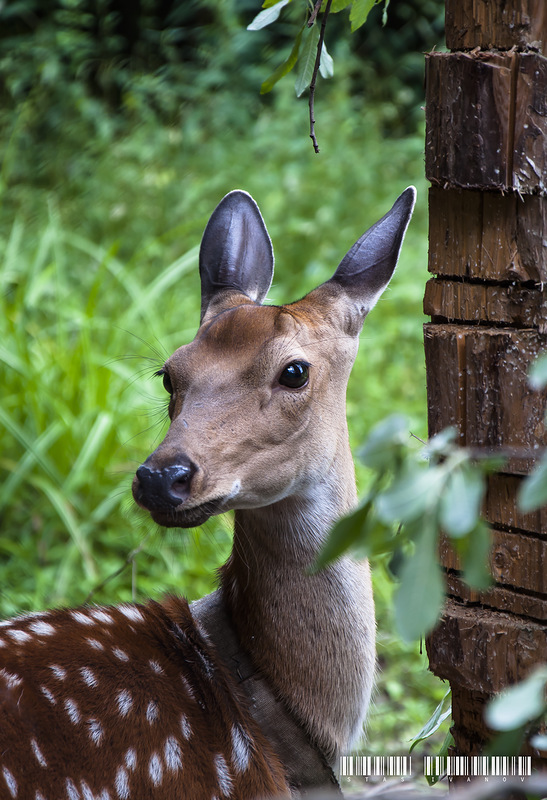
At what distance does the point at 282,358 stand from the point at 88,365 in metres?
2.60

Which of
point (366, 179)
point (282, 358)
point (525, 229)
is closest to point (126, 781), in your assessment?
point (282, 358)

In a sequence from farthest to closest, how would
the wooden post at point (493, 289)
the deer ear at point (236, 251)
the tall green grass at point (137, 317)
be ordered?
the tall green grass at point (137, 317) → the deer ear at point (236, 251) → the wooden post at point (493, 289)

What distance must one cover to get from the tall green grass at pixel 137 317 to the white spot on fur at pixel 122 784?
0.66 meters

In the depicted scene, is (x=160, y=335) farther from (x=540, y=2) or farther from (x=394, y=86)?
(x=394, y=86)

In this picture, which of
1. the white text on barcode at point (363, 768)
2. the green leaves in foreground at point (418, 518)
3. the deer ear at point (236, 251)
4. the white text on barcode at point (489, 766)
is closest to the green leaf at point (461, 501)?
the green leaves in foreground at point (418, 518)

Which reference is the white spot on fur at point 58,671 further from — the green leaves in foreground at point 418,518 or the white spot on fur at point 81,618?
the green leaves in foreground at point 418,518

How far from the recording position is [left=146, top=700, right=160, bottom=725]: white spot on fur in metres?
2.34

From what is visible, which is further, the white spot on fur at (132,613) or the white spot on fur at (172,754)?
the white spot on fur at (132,613)

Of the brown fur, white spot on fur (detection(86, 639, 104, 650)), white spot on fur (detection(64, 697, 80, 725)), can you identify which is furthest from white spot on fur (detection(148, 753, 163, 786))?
white spot on fur (detection(86, 639, 104, 650))

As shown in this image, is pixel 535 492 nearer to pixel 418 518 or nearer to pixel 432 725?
pixel 418 518

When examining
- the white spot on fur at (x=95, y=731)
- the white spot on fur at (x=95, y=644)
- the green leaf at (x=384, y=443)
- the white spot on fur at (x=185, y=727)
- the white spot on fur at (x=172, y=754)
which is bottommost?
the white spot on fur at (x=172, y=754)

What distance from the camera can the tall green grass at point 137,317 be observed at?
4.39m

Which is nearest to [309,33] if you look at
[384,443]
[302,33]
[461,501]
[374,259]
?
[302,33]

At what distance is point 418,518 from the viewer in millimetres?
1207
